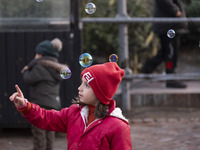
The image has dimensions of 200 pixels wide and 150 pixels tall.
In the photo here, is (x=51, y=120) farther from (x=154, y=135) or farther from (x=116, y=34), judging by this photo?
(x=116, y=34)

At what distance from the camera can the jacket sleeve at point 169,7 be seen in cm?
691

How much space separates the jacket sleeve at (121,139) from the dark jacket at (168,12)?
15.2 ft

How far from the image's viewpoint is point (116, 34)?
10.1 m

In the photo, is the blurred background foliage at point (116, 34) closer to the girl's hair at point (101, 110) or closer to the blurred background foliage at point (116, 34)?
the blurred background foliage at point (116, 34)

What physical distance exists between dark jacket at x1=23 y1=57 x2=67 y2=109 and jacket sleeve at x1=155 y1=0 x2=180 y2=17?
288 centimetres

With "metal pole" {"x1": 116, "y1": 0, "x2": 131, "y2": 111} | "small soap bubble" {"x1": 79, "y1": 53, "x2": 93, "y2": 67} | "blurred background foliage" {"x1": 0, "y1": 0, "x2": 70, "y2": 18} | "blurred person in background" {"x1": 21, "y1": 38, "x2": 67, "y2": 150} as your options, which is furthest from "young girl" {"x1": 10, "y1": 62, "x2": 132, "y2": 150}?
"metal pole" {"x1": 116, "y1": 0, "x2": 131, "y2": 111}

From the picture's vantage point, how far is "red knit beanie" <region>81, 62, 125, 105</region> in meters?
2.65

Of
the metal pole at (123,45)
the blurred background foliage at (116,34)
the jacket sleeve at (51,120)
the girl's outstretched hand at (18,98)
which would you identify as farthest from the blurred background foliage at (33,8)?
the girl's outstretched hand at (18,98)

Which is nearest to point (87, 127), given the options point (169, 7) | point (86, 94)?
point (86, 94)

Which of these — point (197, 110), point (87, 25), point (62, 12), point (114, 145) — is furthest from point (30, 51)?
point (87, 25)

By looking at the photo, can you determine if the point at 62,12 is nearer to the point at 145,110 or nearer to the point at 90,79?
the point at 145,110

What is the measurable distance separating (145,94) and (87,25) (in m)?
3.21

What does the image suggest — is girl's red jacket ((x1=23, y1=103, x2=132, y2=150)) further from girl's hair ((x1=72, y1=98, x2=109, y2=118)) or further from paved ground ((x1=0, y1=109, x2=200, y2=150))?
paved ground ((x1=0, y1=109, x2=200, y2=150))

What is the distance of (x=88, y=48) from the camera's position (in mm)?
10203
